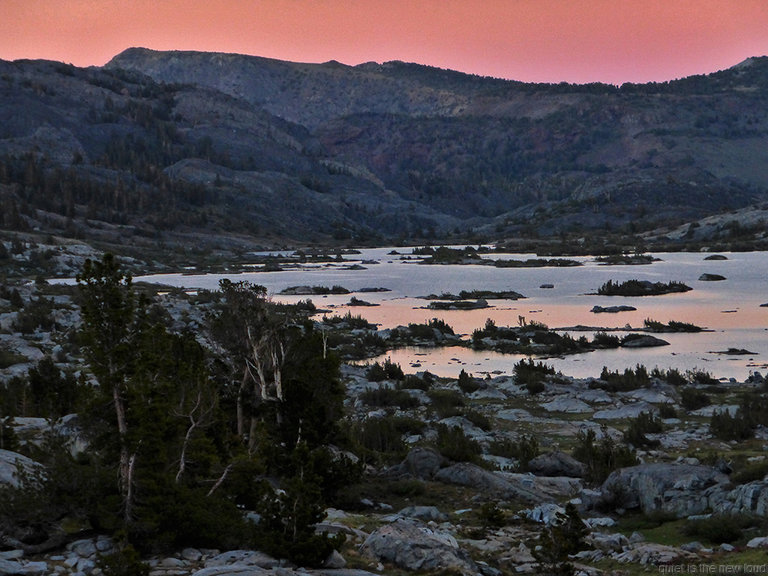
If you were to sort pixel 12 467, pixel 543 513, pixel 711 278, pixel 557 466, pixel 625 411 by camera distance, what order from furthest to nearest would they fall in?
1. pixel 711 278
2. pixel 625 411
3. pixel 557 466
4. pixel 543 513
5. pixel 12 467

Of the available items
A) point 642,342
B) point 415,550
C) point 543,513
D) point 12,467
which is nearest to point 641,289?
point 642,342

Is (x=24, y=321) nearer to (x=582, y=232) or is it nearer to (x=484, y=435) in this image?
(x=484, y=435)

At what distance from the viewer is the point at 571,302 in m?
60.2

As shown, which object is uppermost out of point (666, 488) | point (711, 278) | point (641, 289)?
point (711, 278)

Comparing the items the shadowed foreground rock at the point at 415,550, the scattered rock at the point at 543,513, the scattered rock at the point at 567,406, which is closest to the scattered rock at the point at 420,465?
the scattered rock at the point at 543,513

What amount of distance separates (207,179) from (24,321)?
13015 centimetres

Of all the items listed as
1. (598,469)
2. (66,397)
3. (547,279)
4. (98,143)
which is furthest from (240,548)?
(98,143)

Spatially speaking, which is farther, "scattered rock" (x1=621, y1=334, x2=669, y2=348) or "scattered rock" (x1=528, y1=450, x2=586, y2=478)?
"scattered rock" (x1=621, y1=334, x2=669, y2=348)

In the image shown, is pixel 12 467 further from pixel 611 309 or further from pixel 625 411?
pixel 611 309

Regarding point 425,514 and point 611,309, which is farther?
point 611,309

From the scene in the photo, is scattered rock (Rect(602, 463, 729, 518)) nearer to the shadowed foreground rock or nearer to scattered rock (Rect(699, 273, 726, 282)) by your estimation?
the shadowed foreground rock

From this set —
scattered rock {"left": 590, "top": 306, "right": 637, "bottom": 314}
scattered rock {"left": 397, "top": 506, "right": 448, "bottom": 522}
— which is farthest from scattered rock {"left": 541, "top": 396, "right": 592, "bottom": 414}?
scattered rock {"left": 590, "top": 306, "right": 637, "bottom": 314}

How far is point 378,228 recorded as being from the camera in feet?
572

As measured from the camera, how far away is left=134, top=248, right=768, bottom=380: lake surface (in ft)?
123
